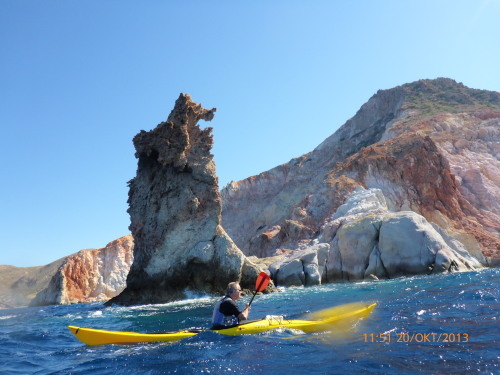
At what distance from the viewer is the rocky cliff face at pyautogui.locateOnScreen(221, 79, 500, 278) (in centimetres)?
3988

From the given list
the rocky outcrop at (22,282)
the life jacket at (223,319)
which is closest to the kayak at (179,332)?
the life jacket at (223,319)

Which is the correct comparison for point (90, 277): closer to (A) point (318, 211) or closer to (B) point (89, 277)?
(B) point (89, 277)

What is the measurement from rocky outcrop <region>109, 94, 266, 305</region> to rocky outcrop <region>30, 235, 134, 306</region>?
25663mm

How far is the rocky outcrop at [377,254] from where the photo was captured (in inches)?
918

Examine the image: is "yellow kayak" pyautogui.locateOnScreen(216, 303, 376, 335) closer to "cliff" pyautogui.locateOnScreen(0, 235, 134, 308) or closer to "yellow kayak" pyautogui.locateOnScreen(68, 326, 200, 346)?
"yellow kayak" pyautogui.locateOnScreen(68, 326, 200, 346)

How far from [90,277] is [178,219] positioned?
3029cm

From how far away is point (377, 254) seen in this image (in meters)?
24.8

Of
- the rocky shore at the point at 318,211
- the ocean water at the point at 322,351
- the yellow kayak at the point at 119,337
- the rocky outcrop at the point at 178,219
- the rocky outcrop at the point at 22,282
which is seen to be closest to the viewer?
the ocean water at the point at 322,351

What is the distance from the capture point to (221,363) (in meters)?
6.43

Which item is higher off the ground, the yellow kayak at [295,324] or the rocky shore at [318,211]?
the rocky shore at [318,211]

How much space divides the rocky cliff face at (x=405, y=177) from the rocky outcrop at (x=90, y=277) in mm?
18706

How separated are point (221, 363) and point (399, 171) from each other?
139 feet

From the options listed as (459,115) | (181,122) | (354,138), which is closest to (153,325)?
(181,122)

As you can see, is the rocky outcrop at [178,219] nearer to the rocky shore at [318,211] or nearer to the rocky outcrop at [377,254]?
the rocky shore at [318,211]
